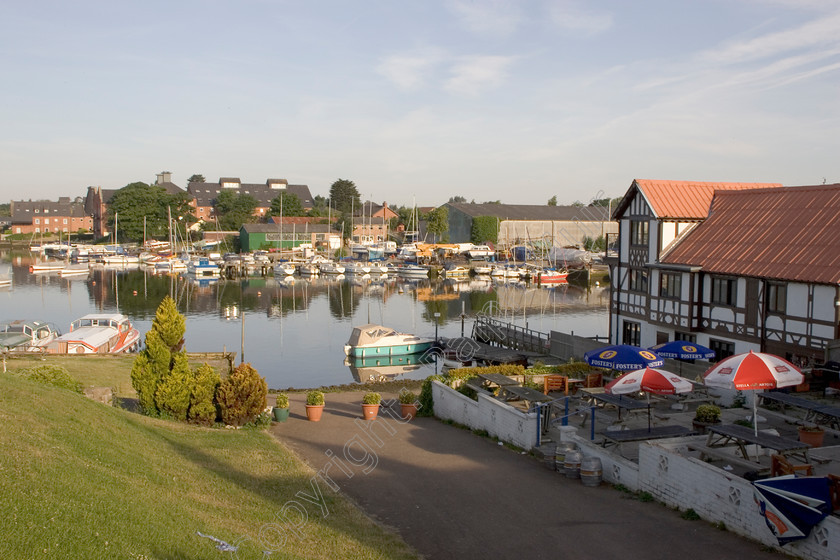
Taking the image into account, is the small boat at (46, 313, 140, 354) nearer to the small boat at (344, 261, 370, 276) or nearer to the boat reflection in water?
the boat reflection in water

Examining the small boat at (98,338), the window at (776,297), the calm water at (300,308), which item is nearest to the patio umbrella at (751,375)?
the window at (776,297)

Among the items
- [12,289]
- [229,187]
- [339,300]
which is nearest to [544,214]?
[339,300]

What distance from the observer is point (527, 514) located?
12.5 metres

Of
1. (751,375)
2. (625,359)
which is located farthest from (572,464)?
(625,359)

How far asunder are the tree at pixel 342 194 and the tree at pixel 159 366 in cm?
14870

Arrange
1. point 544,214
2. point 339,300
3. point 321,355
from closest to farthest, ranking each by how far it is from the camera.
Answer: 1. point 321,355
2. point 339,300
3. point 544,214

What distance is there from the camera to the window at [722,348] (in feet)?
85.5

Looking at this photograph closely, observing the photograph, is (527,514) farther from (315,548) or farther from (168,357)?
(168,357)

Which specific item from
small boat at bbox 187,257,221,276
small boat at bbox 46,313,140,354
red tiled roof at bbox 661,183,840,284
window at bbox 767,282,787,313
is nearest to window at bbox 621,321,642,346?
red tiled roof at bbox 661,183,840,284

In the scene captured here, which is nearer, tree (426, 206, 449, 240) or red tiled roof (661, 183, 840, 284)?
red tiled roof (661, 183, 840, 284)

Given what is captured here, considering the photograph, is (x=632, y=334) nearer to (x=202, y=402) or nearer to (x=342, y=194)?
(x=202, y=402)

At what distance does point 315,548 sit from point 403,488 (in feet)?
12.9

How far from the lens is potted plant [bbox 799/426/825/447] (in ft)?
47.4

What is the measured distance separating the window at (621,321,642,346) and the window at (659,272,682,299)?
8.59 ft
